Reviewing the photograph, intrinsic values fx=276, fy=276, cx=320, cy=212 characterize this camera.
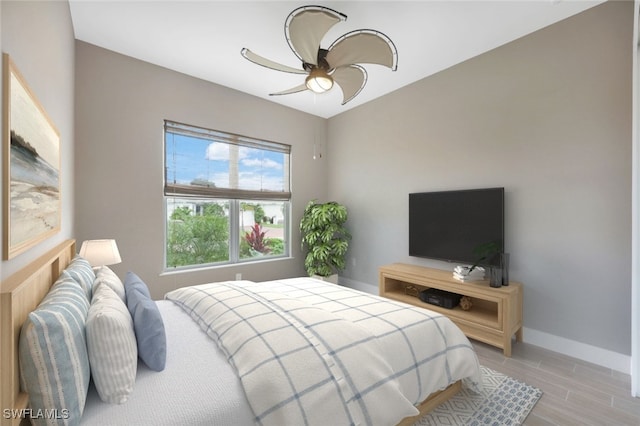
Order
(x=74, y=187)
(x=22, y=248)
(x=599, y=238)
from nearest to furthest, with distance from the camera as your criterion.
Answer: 1. (x=22, y=248)
2. (x=599, y=238)
3. (x=74, y=187)

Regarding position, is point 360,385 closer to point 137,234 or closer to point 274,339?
point 274,339

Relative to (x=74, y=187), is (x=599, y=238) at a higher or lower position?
lower

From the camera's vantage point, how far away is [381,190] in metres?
3.99

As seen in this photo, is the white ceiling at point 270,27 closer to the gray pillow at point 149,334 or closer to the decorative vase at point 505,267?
the decorative vase at point 505,267

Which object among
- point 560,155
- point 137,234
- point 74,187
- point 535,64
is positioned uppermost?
point 535,64

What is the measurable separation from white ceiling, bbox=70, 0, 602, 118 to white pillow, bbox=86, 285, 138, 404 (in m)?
2.37

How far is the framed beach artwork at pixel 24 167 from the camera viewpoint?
913 mm

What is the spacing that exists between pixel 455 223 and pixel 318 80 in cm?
207

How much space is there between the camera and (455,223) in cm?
303

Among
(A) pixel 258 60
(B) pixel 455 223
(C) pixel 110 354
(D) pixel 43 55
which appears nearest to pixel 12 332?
(C) pixel 110 354

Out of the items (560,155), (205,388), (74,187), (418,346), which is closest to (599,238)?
(560,155)

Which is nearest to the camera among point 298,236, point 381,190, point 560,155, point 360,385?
point 360,385

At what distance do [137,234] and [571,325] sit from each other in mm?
4276

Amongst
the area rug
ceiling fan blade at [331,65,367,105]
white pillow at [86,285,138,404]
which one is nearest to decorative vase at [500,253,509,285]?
the area rug
